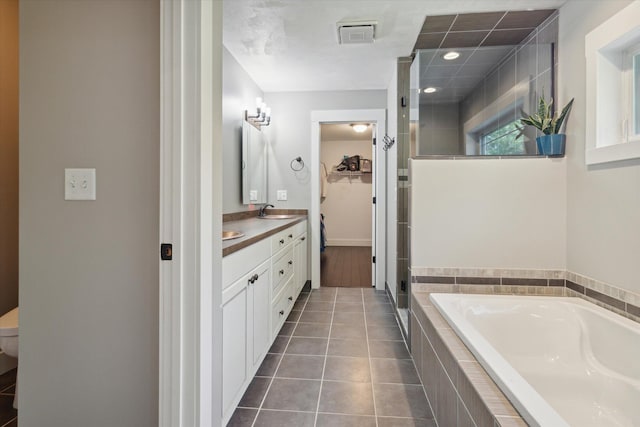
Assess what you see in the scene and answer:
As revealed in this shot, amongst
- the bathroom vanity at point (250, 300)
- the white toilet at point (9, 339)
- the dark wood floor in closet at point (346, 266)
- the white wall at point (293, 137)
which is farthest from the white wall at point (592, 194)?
the white toilet at point (9, 339)

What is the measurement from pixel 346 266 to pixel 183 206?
13.1ft

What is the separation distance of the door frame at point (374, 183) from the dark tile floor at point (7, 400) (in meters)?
2.48

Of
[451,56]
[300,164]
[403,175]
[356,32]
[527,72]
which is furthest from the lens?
[300,164]

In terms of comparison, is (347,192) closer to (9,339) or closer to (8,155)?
(8,155)

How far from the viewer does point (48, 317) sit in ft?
3.24

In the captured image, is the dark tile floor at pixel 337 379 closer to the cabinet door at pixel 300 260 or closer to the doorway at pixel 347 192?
the cabinet door at pixel 300 260

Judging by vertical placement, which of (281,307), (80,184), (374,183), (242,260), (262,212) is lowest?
(281,307)

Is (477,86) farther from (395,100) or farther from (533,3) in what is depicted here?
(395,100)

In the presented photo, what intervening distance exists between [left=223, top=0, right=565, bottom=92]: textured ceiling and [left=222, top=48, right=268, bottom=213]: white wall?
0.13 m

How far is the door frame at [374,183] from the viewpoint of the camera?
11.3ft

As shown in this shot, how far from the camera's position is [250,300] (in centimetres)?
159

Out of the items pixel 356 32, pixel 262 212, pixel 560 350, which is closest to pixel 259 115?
pixel 262 212

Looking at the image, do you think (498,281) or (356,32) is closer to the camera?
(498,281)

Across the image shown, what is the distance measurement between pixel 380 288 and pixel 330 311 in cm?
87
